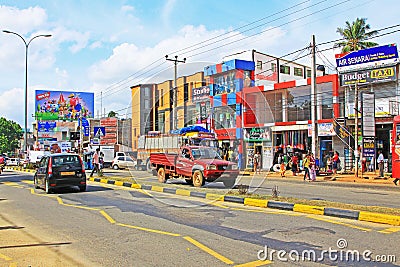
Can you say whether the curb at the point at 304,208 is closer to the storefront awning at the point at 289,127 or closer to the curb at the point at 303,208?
the curb at the point at 303,208

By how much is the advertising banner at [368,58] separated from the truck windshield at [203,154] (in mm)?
15915

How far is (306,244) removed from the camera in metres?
7.39

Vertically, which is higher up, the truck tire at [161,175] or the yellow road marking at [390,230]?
the truck tire at [161,175]

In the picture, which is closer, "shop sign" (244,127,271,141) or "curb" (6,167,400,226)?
"curb" (6,167,400,226)

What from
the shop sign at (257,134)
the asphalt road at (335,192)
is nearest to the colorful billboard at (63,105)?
the shop sign at (257,134)

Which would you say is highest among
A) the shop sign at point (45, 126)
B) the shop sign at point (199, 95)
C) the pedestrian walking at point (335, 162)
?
the shop sign at point (45, 126)

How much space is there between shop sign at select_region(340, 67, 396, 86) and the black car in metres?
19.7

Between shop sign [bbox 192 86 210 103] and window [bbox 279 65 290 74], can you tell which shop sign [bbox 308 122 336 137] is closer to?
shop sign [bbox 192 86 210 103]

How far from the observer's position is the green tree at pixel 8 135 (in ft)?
307

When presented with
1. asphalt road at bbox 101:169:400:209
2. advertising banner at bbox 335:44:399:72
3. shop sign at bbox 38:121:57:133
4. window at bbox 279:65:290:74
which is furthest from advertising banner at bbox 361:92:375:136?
shop sign at bbox 38:121:57:133

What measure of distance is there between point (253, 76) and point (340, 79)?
13633 mm

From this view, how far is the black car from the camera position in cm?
1628

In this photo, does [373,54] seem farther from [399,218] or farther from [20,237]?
[20,237]

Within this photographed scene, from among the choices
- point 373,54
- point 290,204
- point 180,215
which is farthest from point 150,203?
point 373,54
